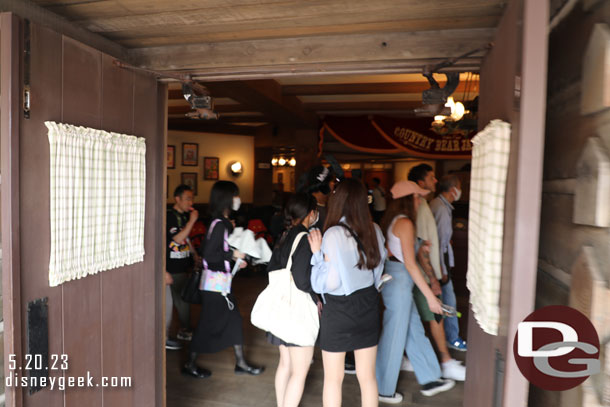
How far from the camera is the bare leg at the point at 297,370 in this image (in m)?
2.46

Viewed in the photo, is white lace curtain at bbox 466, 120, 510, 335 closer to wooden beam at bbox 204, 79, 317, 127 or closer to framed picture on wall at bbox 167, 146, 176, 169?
wooden beam at bbox 204, 79, 317, 127

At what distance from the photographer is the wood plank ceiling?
5.68 feet

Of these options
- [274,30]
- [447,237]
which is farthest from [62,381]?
[447,237]

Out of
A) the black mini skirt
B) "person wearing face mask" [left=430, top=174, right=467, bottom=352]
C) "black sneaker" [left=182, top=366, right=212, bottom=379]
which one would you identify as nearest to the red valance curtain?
"person wearing face mask" [left=430, top=174, right=467, bottom=352]

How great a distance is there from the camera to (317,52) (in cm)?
207

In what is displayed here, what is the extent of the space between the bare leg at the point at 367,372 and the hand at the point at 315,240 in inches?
25.8

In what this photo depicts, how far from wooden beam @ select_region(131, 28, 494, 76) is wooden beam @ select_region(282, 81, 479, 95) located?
10.9 feet

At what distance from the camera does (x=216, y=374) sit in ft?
11.3

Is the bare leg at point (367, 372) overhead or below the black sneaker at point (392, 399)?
overhead

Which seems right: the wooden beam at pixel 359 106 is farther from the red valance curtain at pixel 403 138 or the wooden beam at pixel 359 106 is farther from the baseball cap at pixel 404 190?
the baseball cap at pixel 404 190

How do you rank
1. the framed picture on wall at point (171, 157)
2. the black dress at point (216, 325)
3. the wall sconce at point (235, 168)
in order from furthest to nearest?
1. the wall sconce at point (235, 168)
2. the framed picture on wall at point (171, 157)
3. the black dress at point (216, 325)

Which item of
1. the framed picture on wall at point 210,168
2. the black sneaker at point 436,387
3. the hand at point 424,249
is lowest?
the black sneaker at point 436,387

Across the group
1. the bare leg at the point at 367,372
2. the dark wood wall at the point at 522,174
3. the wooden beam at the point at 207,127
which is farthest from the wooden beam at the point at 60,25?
the wooden beam at the point at 207,127

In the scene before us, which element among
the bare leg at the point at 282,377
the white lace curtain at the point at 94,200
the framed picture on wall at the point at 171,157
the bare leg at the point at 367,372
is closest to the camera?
the white lace curtain at the point at 94,200
